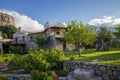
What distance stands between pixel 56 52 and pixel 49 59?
1219mm

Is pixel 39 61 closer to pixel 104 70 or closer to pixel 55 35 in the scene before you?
pixel 104 70

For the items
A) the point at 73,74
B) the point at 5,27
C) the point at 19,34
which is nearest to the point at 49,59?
the point at 73,74

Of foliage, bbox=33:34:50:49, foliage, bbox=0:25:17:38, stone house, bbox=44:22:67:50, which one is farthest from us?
foliage, bbox=0:25:17:38

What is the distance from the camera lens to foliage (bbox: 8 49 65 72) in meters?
16.8

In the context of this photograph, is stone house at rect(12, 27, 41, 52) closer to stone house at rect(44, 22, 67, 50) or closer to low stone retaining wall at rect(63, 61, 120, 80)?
→ stone house at rect(44, 22, 67, 50)

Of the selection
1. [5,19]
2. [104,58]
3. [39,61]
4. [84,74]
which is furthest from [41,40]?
[5,19]

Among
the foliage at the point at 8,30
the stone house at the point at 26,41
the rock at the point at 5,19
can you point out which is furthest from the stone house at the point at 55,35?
the rock at the point at 5,19

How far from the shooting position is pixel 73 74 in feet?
47.7

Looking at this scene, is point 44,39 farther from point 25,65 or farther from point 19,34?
point 25,65

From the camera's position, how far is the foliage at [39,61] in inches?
662

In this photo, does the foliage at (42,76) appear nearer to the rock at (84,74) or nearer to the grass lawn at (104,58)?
the rock at (84,74)

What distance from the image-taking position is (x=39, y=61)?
16812 millimetres

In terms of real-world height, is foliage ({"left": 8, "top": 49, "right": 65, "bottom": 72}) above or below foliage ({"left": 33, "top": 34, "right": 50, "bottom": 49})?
below

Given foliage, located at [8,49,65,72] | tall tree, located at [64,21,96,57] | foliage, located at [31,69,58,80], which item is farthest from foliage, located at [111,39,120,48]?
foliage, located at [31,69,58,80]
